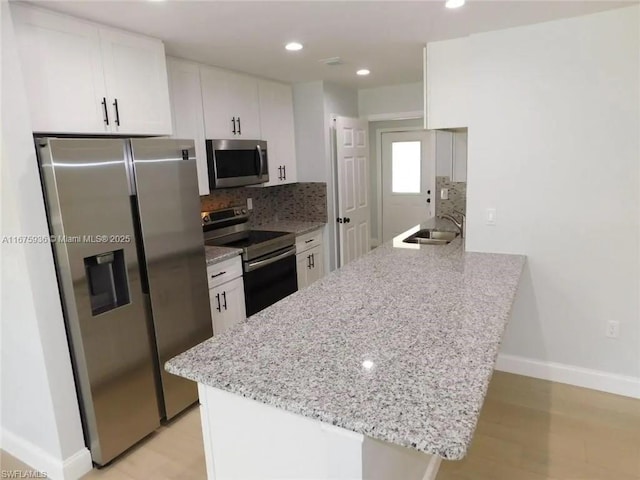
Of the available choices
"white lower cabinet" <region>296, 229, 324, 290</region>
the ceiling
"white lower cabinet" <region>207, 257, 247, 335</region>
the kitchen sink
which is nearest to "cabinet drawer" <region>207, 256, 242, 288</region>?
"white lower cabinet" <region>207, 257, 247, 335</region>

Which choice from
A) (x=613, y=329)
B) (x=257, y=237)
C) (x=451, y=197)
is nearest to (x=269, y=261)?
(x=257, y=237)

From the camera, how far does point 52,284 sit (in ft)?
6.73

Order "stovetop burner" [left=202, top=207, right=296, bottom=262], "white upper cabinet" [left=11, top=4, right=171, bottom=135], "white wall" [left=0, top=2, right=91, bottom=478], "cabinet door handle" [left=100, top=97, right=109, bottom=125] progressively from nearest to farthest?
"white wall" [left=0, top=2, right=91, bottom=478] < "white upper cabinet" [left=11, top=4, right=171, bottom=135] < "cabinet door handle" [left=100, top=97, right=109, bottom=125] < "stovetop burner" [left=202, top=207, right=296, bottom=262]

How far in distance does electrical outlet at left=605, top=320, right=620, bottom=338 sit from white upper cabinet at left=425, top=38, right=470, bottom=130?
1.59 meters

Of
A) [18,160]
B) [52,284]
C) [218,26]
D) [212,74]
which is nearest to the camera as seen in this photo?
[18,160]

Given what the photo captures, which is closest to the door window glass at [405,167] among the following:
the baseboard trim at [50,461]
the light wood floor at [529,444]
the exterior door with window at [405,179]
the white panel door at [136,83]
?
the exterior door with window at [405,179]

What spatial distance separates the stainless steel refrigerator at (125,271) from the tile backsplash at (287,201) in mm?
1572

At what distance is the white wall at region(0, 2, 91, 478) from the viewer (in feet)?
6.20

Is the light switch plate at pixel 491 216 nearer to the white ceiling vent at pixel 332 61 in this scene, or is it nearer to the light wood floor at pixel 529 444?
the light wood floor at pixel 529 444

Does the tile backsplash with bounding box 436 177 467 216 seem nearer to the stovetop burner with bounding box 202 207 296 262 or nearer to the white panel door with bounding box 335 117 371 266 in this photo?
the white panel door with bounding box 335 117 371 266

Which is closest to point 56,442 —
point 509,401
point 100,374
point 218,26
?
point 100,374

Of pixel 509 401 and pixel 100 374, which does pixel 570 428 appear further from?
pixel 100 374

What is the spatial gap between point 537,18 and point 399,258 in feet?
5.38

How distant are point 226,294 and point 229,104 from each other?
5.26ft
